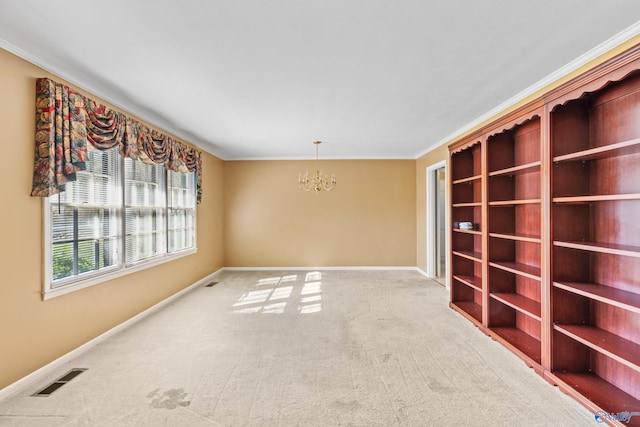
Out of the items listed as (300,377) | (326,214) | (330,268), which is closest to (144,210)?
(300,377)

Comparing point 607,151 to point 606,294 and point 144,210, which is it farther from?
point 144,210

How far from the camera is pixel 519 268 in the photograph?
2.78 meters

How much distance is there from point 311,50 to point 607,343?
9.45ft

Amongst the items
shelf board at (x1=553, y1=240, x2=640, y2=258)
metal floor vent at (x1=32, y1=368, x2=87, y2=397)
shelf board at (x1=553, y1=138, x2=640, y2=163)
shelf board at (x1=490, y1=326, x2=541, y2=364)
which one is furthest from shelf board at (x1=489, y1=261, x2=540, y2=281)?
metal floor vent at (x1=32, y1=368, x2=87, y2=397)

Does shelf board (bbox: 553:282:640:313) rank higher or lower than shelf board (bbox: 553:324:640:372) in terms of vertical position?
higher

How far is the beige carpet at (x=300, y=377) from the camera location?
6.30 feet

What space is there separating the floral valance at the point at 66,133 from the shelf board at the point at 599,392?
13.8ft

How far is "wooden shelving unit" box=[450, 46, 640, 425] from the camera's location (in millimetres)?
1912

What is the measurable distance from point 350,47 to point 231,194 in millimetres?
5059

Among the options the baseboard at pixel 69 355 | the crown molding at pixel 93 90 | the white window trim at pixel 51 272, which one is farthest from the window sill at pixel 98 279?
the crown molding at pixel 93 90

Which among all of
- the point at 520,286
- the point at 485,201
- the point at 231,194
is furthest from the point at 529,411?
the point at 231,194

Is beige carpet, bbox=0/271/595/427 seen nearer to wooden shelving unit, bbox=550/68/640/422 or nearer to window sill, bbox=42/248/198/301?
wooden shelving unit, bbox=550/68/640/422

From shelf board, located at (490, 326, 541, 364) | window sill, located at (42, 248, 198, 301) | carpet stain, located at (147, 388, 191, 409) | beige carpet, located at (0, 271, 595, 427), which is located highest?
window sill, located at (42, 248, 198, 301)

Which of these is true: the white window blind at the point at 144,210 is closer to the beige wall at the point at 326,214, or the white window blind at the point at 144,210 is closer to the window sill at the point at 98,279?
the window sill at the point at 98,279
